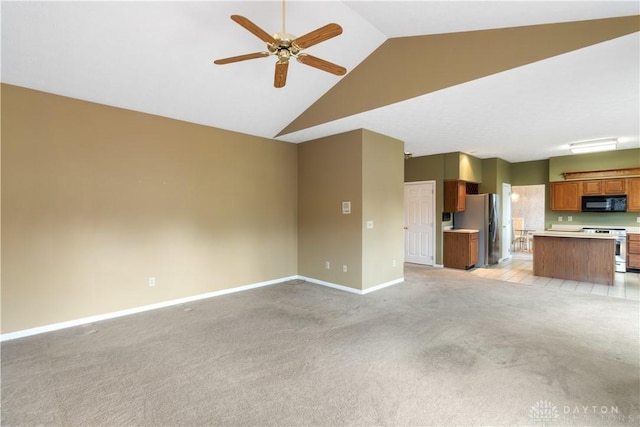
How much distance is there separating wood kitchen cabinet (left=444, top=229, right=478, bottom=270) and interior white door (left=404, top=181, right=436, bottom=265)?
0.33 m

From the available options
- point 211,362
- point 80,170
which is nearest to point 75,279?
point 80,170

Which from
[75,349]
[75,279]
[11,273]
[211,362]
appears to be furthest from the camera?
[75,279]

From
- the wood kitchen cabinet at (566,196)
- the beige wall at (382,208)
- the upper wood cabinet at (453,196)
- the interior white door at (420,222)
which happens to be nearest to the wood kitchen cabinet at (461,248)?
the interior white door at (420,222)

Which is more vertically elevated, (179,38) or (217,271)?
(179,38)

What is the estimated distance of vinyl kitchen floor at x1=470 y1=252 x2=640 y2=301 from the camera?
4945 millimetres

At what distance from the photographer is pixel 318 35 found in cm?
228

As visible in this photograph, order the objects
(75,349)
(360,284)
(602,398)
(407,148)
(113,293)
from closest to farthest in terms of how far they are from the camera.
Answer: (602,398), (75,349), (113,293), (360,284), (407,148)

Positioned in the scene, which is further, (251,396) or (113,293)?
(113,293)

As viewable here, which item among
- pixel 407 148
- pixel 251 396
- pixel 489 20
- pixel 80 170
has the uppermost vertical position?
pixel 489 20

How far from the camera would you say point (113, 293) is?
12.7ft

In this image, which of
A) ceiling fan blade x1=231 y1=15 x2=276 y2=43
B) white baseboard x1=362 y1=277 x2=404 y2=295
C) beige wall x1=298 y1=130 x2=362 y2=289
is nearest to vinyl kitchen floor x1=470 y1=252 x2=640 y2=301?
white baseboard x1=362 y1=277 x2=404 y2=295

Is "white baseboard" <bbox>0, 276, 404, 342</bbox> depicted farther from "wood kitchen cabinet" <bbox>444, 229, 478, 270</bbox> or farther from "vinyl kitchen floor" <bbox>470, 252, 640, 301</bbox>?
"vinyl kitchen floor" <bbox>470, 252, 640, 301</bbox>

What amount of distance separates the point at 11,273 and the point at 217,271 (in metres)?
2.34

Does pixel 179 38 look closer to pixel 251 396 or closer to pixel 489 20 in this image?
pixel 489 20
